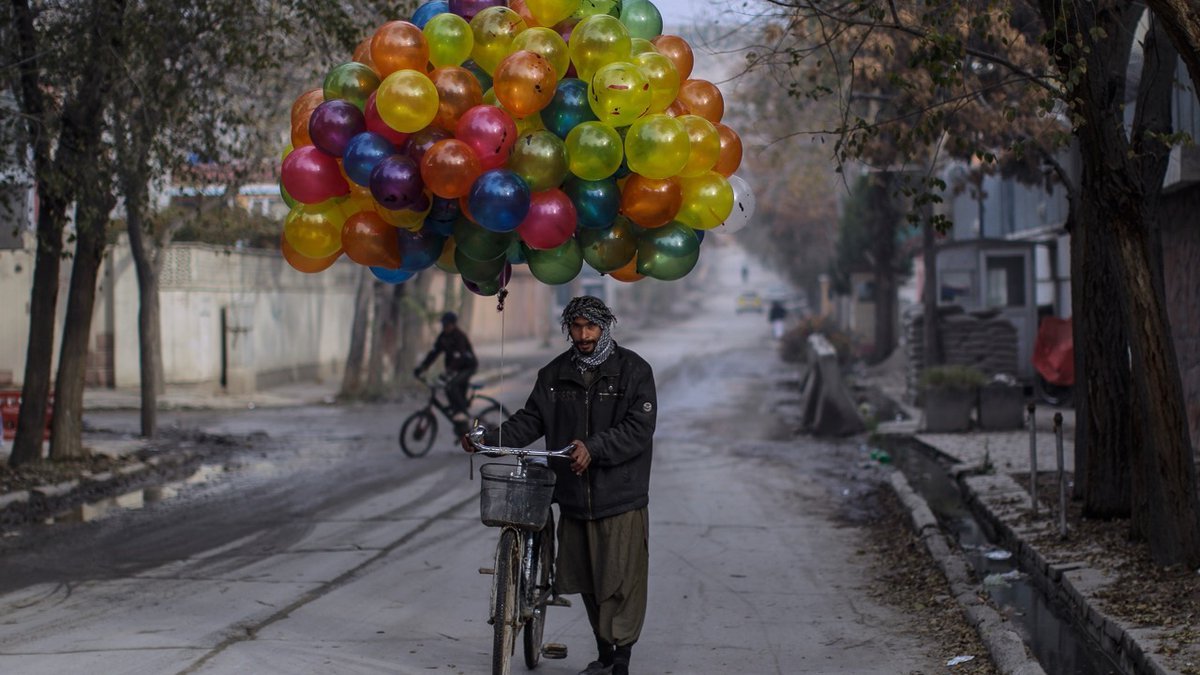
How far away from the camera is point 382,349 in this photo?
27531 mm

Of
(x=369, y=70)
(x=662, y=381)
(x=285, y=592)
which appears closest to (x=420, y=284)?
(x=662, y=381)

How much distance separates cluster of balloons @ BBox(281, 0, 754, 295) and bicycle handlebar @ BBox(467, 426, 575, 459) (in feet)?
2.89

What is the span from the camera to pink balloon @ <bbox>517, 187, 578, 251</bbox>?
6352 mm

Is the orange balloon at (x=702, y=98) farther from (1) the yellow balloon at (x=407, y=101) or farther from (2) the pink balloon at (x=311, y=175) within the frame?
(2) the pink balloon at (x=311, y=175)

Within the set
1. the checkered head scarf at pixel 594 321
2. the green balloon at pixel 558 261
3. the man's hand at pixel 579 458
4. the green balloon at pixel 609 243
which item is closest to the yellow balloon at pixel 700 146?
the green balloon at pixel 609 243

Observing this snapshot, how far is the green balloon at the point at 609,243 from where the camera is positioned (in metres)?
6.73

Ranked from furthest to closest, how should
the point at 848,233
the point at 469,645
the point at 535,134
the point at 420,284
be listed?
the point at 848,233, the point at 420,284, the point at 469,645, the point at 535,134

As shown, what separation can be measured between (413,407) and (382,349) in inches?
72.6

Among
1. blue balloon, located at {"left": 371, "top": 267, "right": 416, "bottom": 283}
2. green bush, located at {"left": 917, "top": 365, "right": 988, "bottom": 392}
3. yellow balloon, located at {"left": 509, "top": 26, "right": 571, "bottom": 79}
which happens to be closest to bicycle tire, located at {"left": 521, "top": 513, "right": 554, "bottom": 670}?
blue balloon, located at {"left": 371, "top": 267, "right": 416, "bottom": 283}

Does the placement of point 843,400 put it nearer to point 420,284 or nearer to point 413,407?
point 413,407

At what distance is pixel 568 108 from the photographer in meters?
6.48

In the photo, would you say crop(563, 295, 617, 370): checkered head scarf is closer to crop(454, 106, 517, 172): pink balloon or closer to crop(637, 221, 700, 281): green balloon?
crop(637, 221, 700, 281): green balloon

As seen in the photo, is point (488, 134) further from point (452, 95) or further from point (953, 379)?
point (953, 379)

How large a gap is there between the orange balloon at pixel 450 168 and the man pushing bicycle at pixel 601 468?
804 mm
